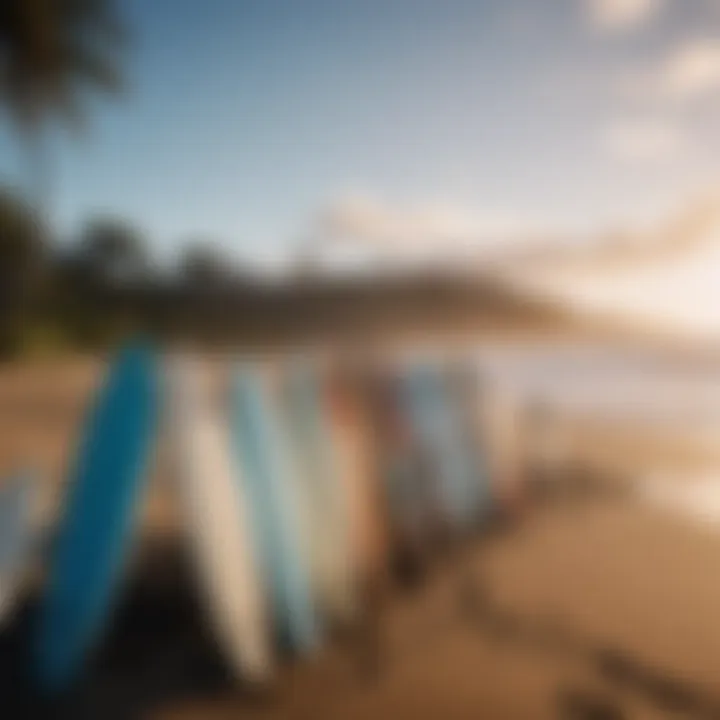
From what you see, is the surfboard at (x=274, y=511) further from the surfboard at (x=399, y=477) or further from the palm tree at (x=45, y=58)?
the palm tree at (x=45, y=58)

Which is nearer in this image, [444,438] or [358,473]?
[358,473]

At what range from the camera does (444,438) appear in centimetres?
222

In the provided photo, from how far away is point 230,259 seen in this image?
2990mm

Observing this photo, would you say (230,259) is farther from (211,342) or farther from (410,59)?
(410,59)

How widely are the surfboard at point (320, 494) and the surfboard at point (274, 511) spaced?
0.04 metres

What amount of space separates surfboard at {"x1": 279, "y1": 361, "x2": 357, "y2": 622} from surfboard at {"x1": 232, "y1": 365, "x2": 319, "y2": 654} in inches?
1.7

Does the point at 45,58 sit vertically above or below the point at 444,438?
above

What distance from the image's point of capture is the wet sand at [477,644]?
54.7 inches

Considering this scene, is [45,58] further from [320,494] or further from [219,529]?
[219,529]

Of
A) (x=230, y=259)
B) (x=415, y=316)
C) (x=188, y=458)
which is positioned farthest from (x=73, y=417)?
(x=188, y=458)

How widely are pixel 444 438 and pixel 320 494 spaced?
→ 0.57 metres

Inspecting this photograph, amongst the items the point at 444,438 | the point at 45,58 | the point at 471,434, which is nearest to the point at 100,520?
the point at 444,438

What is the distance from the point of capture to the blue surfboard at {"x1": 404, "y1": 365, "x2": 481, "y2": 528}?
2.16m

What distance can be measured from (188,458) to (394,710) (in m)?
0.51
